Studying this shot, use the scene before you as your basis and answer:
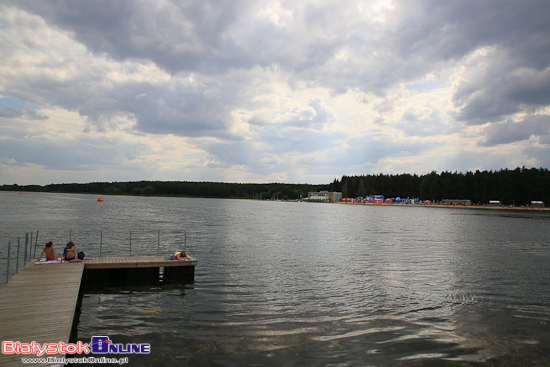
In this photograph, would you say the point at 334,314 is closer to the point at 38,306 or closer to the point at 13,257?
the point at 38,306

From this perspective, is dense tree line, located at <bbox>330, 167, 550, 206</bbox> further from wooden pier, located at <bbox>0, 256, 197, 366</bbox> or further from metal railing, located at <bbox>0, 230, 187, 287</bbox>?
wooden pier, located at <bbox>0, 256, 197, 366</bbox>

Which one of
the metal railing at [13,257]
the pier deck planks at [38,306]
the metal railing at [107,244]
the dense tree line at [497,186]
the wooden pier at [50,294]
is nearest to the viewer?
the pier deck planks at [38,306]

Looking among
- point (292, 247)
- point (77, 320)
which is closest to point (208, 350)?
point (77, 320)

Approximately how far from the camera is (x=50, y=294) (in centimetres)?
1305

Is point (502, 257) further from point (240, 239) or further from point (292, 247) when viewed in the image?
point (240, 239)

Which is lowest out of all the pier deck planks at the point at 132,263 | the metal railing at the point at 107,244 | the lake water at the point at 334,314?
the metal railing at the point at 107,244

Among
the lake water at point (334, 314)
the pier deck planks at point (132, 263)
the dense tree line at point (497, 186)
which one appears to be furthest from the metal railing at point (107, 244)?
the dense tree line at point (497, 186)

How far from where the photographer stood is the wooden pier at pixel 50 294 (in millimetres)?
9500

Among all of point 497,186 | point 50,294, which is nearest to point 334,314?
point 50,294

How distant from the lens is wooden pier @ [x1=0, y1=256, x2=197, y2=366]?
950cm

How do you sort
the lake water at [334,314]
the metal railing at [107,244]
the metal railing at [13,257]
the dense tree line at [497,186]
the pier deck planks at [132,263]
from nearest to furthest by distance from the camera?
the lake water at [334,314] → the metal railing at [13,257] → the pier deck planks at [132,263] → the metal railing at [107,244] → the dense tree line at [497,186]

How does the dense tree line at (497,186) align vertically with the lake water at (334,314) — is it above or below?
above

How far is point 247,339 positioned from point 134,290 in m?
9.24

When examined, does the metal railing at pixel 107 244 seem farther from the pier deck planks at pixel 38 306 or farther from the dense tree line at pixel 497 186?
the dense tree line at pixel 497 186
